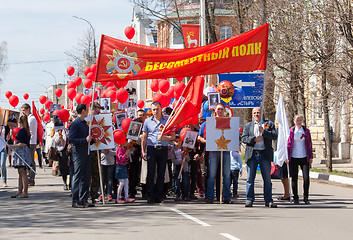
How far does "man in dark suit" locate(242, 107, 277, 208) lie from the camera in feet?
41.8

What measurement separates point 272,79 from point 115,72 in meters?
14.1

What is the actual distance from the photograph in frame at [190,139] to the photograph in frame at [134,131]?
3.40ft

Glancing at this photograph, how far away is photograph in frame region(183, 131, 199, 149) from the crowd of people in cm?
15

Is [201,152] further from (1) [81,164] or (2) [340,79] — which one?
(2) [340,79]

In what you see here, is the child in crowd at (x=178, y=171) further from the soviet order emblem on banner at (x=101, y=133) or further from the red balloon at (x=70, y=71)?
the red balloon at (x=70, y=71)

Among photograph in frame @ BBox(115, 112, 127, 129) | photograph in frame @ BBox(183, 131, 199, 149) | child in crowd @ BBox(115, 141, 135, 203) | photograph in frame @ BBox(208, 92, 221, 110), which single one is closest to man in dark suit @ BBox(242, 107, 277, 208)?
photograph in frame @ BBox(183, 131, 199, 149)

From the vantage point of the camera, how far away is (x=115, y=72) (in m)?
13.8

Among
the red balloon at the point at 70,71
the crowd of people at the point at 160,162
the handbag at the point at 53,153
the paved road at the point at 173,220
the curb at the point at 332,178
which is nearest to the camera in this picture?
the paved road at the point at 173,220

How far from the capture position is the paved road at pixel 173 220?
29.7 ft

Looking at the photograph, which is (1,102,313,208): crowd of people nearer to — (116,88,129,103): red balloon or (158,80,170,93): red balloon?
(116,88,129,103): red balloon

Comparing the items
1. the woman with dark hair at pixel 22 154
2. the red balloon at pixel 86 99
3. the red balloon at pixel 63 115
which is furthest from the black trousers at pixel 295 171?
the red balloon at pixel 86 99

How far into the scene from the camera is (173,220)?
1050cm

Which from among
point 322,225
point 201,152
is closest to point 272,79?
point 201,152

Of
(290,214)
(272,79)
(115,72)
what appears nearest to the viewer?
(290,214)
